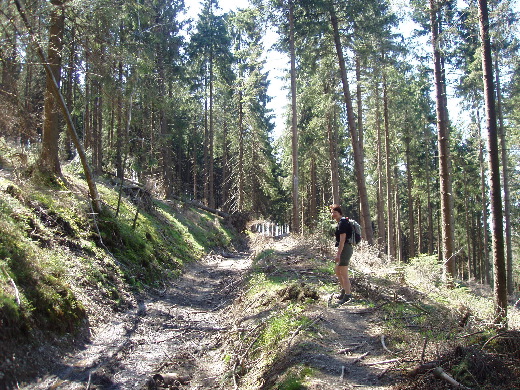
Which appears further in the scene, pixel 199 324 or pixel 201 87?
pixel 201 87

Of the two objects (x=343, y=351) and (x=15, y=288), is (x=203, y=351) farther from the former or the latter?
(x=15, y=288)

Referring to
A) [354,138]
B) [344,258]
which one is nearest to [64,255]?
[344,258]

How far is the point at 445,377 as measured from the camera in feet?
12.6

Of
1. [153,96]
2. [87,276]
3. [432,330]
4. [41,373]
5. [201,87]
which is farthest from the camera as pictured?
[201,87]

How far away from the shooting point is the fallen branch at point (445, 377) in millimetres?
3729

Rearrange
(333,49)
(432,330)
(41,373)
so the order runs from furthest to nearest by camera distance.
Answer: (333,49), (432,330), (41,373)

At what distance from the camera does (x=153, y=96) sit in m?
14.3

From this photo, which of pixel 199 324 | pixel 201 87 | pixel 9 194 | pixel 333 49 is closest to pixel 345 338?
pixel 199 324

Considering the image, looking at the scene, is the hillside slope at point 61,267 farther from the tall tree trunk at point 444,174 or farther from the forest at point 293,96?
the tall tree trunk at point 444,174

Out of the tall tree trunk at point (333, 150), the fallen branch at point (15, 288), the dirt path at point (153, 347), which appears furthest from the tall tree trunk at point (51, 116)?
the tall tree trunk at point (333, 150)

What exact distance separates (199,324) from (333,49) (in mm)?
15503

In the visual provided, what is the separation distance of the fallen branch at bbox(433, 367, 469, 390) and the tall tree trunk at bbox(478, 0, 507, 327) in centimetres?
444

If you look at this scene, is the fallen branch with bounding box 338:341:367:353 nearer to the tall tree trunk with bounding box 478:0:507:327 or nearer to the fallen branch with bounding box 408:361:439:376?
the fallen branch with bounding box 408:361:439:376

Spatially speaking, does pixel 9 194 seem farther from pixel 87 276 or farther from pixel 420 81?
pixel 420 81
